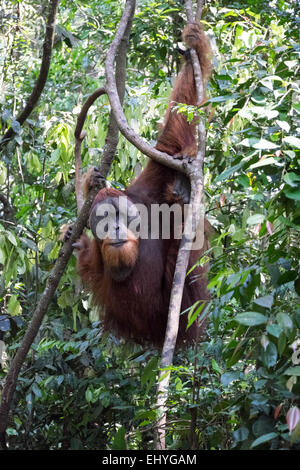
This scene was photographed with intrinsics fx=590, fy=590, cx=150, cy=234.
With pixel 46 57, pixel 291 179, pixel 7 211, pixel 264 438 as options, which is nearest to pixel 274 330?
pixel 264 438

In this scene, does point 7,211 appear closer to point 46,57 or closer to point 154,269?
point 46,57

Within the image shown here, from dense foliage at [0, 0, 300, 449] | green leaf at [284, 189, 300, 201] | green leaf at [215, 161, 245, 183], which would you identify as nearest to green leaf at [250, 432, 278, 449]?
dense foliage at [0, 0, 300, 449]

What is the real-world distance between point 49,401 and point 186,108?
8.08ft

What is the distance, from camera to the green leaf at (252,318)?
5.38 ft

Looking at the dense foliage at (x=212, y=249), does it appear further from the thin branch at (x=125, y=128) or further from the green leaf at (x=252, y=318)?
the thin branch at (x=125, y=128)

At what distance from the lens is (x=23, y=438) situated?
402 cm

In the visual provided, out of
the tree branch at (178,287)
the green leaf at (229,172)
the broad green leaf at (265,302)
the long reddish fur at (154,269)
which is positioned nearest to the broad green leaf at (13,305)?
the long reddish fur at (154,269)

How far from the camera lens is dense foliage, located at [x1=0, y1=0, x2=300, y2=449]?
1.97 metres

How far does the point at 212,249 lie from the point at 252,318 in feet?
1.98

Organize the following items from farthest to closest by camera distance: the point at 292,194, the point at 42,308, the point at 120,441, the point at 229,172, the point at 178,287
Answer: the point at 42,308 < the point at 178,287 < the point at 120,441 < the point at 229,172 < the point at 292,194

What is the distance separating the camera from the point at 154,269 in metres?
3.35

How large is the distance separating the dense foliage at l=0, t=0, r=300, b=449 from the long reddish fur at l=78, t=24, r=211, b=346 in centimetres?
16
